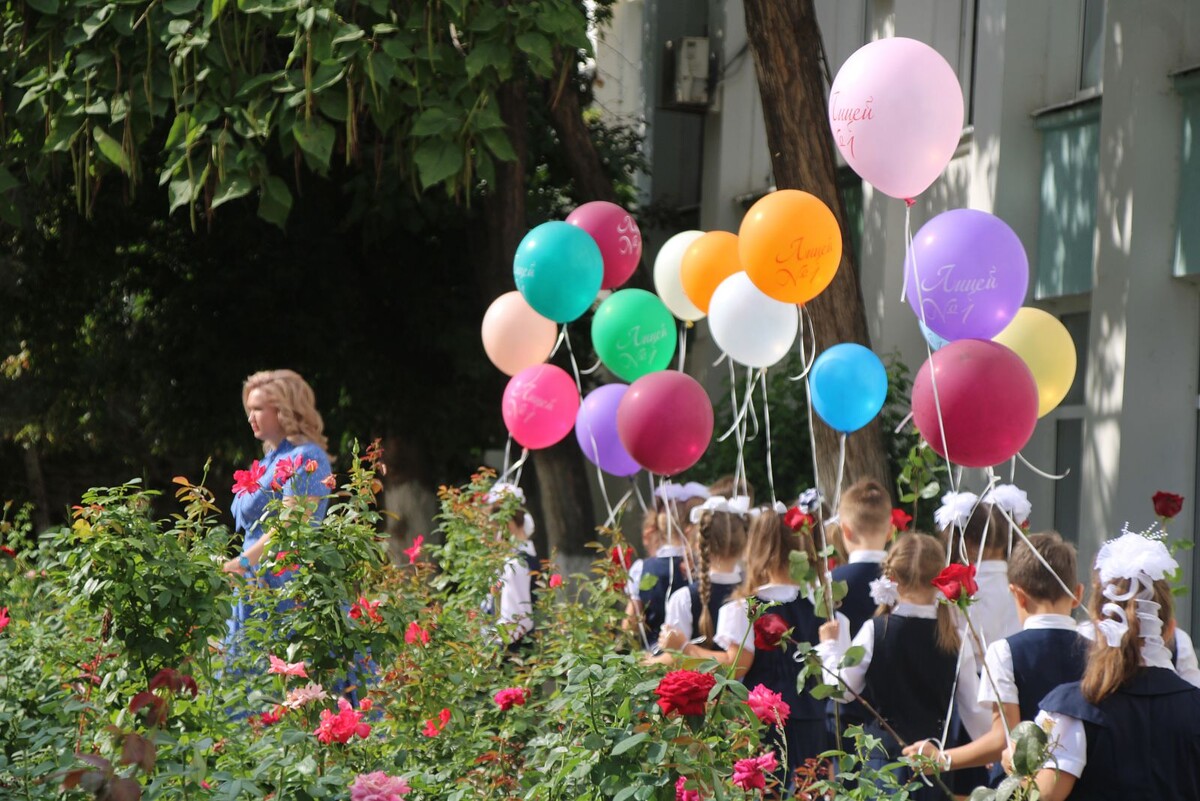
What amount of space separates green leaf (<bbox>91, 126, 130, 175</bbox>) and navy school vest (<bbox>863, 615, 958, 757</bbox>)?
4.92 meters

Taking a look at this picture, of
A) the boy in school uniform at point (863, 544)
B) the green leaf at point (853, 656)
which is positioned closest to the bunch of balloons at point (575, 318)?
the boy in school uniform at point (863, 544)

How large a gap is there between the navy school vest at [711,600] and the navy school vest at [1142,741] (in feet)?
7.25

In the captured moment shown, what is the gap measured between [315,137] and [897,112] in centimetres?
333

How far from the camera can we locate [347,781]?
2.99m

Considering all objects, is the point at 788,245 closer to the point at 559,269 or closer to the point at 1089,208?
the point at 559,269

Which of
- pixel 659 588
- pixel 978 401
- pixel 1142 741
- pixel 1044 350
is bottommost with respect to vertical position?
pixel 659 588

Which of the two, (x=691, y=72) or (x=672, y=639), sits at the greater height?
(x=691, y=72)

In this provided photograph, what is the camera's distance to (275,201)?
7660mm

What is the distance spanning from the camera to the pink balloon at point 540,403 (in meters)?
7.22

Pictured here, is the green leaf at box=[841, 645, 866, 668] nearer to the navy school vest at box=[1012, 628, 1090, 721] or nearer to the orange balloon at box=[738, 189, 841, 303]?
the navy school vest at box=[1012, 628, 1090, 721]

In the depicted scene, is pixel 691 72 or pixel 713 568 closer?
pixel 713 568

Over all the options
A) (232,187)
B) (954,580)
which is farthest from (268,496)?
(232,187)

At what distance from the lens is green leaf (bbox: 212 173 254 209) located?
745cm

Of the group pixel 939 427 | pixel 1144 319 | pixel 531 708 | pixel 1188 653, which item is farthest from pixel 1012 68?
pixel 531 708
